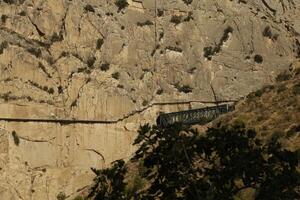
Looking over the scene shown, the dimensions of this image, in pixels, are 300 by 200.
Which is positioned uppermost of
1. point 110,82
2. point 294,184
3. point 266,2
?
point 266,2

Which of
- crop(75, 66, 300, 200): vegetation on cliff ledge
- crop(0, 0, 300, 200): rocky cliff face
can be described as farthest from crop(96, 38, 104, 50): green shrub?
crop(75, 66, 300, 200): vegetation on cliff ledge

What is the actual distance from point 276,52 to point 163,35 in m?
7.24

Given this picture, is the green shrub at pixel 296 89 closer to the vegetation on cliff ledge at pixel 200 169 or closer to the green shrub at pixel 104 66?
the green shrub at pixel 104 66

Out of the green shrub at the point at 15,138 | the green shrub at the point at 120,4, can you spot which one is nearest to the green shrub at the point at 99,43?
the green shrub at the point at 120,4

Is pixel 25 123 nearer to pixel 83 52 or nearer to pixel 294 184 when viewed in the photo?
pixel 83 52

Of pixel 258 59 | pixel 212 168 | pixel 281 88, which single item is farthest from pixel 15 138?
pixel 212 168

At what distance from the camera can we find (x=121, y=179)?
23.4 ft

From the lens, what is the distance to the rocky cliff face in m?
33.0

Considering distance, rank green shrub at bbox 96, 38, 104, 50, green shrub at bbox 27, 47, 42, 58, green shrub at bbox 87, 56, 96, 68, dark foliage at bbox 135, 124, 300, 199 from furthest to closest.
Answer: green shrub at bbox 96, 38, 104, 50 → green shrub at bbox 87, 56, 96, 68 → green shrub at bbox 27, 47, 42, 58 → dark foliage at bbox 135, 124, 300, 199

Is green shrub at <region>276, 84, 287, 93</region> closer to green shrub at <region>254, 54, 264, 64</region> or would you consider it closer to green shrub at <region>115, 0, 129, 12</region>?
green shrub at <region>254, 54, 264, 64</region>

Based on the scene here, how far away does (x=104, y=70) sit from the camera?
3606 cm

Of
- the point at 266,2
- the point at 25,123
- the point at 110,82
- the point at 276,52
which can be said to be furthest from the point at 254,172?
the point at 266,2

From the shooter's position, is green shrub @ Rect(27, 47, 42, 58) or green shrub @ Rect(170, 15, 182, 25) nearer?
green shrub @ Rect(27, 47, 42, 58)

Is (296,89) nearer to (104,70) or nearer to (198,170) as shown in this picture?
(104,70)
